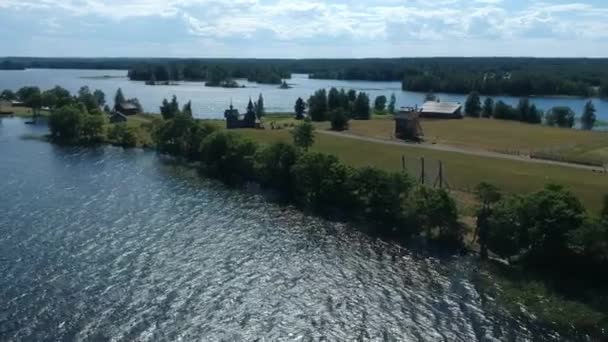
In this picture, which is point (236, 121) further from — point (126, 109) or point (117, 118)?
point (126, 109)

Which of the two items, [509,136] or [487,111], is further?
[487,111]

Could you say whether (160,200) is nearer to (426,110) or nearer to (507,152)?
(507,152)

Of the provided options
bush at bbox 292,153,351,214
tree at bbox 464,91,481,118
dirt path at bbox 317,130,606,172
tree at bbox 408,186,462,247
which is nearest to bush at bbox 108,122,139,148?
dirt path at bbox 317,130,606,172

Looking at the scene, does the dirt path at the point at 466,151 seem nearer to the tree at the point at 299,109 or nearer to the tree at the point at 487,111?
the tree at the point at 299,109

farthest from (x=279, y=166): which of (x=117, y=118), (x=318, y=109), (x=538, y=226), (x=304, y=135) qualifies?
(x=117, y=118)

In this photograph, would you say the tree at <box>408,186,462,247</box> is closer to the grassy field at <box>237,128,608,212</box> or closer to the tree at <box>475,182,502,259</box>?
the tree at <box>475,182,502,259</box>
